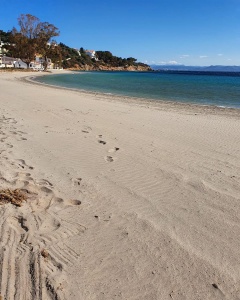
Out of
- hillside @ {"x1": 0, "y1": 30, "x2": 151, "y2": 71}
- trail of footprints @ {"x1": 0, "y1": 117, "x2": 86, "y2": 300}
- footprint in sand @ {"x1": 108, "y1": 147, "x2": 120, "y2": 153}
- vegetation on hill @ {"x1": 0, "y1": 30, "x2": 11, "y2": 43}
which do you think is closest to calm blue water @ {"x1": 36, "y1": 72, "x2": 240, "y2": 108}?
footprint in sand @ {"x1": 108, "y1": 147, "x2": 120, "y2": 153}

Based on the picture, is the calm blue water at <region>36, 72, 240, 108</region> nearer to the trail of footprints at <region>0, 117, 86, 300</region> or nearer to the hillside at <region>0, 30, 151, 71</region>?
the trail of footprints at <region>0, 117, 86, 300</region>

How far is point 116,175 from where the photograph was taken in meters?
5.33

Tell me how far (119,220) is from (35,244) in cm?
109

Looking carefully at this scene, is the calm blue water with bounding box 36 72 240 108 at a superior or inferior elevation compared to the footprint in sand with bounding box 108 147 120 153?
inferior

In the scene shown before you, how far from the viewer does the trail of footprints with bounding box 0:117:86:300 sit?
105 inches

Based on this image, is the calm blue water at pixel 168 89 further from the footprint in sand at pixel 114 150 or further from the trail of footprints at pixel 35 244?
the trail of footprints at pixel 35 244

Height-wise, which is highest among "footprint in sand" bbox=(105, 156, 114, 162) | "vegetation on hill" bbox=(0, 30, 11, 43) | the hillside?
"vegetation on hill" bbox=(0, 30, 11, 43)

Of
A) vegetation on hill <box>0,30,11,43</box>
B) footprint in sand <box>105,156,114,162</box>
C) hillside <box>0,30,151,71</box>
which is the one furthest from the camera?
vegetation on hill <box>0,30,11,43</box>

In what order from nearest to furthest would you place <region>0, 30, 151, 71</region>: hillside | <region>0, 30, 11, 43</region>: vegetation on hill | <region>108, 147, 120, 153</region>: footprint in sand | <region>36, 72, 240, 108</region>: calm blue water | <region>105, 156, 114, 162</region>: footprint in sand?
<region>105, 156, 114, 162</region>: footprint in sand, <region>108, 147, 120, 153</region>: footprint in sand, <region>36, 72, 240, 108</region>: calm blue water, <region>0, 30, 151, 71</region>: hillside, <region>0, 30, 11, 43</region>: vegetation on hill

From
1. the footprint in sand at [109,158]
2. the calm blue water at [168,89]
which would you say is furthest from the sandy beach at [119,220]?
the calm blue water at [168,89]

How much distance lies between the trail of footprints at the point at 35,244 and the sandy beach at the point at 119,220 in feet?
0.03

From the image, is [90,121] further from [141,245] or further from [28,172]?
[141,245]

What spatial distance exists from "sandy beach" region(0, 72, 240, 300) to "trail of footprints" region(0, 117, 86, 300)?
0.03 ft

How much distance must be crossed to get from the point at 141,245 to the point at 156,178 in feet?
6.67
